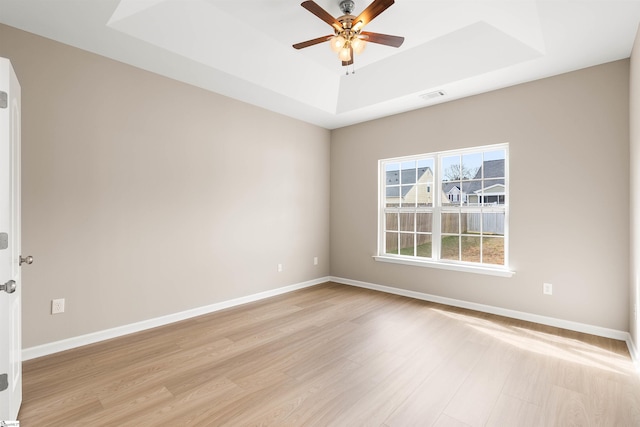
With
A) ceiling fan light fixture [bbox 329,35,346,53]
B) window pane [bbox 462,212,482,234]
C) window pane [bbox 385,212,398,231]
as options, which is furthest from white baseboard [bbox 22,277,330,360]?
ceiling fan light fixture [bbox 329,35,346,53]

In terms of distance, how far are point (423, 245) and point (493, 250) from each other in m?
0.95

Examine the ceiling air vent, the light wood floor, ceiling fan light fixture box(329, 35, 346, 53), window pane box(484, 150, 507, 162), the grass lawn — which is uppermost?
the ceiling air vent

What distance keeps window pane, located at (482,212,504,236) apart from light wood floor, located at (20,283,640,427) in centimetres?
108

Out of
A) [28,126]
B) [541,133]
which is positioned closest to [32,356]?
[28,126]

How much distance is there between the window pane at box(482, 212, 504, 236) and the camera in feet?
12.6

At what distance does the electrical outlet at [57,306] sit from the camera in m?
2.74

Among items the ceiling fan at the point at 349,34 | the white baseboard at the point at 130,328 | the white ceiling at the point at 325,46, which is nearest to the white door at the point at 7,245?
the white baseboard at the point at 130,328

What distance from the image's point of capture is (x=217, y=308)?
393cm

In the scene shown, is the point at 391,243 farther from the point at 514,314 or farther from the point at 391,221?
the point at 514,314

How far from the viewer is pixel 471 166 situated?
4102 millimetres

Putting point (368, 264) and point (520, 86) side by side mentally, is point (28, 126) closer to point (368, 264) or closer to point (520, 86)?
point (368, 264)

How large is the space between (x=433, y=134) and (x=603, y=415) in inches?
134

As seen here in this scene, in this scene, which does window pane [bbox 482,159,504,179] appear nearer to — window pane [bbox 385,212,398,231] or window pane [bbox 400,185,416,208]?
window pane [bbox 400,185,416,208]

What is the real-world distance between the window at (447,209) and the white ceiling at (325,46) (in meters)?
0.93
